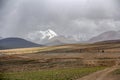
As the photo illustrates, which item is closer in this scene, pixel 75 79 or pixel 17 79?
pixel 75 79

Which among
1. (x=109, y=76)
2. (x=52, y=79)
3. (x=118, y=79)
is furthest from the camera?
(x=52, y=79)

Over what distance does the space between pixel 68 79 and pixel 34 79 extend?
22.2 feet

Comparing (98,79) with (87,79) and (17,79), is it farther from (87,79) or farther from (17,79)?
(17,79)

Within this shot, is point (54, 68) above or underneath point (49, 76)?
above

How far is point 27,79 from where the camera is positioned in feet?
159

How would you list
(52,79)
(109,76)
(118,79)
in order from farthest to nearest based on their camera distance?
(52,79) → (109,76) → (118,79)

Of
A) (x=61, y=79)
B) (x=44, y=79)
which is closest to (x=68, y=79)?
(x=61, y=79)

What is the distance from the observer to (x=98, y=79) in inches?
1607

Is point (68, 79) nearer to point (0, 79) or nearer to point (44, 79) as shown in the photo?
point (44, 79)

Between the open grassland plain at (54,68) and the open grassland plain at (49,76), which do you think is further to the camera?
the open grassland plain at (54,68)

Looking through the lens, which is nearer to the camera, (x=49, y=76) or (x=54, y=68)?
(x=49, y=76)

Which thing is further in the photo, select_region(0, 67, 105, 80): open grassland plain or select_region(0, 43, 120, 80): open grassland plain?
select_region(0, 43, 120, 80): open grassland plain

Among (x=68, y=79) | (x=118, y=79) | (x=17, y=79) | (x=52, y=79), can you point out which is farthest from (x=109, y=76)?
(x=17, y=79)

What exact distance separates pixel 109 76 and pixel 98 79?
3.85 meters
